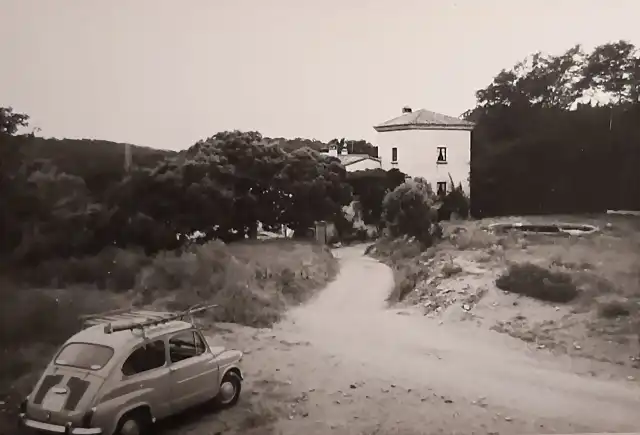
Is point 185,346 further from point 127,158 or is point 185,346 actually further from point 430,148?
point 430,148

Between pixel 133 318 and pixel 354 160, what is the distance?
1070mm

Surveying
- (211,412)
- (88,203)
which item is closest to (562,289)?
(211,412)

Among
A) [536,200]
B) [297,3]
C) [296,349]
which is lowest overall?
[296,349]

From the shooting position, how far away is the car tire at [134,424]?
6.63 ft

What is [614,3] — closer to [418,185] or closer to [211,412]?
[418,185]

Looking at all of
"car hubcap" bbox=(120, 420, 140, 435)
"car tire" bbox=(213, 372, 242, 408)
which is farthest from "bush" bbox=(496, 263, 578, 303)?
"car hubcap" bbox=(120, 420, 140, 435)

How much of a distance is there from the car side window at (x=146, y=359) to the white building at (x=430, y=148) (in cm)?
116

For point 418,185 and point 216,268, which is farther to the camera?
point 418,185

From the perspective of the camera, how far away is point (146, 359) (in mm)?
2074

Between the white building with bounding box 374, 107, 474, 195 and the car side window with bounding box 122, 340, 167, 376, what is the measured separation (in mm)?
1162

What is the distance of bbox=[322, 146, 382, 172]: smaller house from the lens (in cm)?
255

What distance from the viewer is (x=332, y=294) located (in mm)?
2502

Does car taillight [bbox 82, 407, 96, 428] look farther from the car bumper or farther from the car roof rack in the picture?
the car roof rack

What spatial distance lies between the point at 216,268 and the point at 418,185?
35.6 inches
